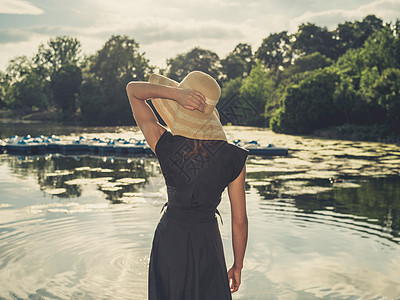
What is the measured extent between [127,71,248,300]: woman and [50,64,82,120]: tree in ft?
217

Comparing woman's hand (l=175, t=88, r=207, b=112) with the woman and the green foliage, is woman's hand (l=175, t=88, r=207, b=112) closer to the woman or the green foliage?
the woman

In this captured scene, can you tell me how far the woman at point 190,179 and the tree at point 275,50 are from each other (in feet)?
232

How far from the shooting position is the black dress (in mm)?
2016

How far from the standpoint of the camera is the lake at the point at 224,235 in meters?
5.04

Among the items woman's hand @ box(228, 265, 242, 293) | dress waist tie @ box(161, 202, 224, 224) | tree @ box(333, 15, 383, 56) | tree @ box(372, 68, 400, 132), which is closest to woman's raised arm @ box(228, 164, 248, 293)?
woman's hand @ box(228, 265, 242, 293)

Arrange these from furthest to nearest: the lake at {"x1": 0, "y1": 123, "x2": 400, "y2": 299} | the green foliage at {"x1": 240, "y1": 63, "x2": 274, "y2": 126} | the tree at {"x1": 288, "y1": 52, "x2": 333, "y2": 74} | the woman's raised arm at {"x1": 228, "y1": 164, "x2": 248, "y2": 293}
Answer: the green foliage at {"x1": 240, "y1": 63, "x2": 274, "y2": 126}
the tree at {"x1": 288, "y1": 52, "x2": 333, "y2": 74}
the lake at {"x1": 0, "y1": 123, "x2": 400, "y2": 299}
the woman's raised arm at {"x1": 228, "y1": 164, "x2": 248, "y2": 293}

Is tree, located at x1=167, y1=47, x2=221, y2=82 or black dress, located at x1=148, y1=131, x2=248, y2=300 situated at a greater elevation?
tree, located at x1=167, y1=47, x2=221, y2=82

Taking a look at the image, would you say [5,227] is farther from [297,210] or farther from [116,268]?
[297,210]

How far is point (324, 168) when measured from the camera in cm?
1509

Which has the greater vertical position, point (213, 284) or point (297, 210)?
point (213, 284)

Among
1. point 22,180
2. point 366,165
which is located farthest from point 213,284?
point 366,165

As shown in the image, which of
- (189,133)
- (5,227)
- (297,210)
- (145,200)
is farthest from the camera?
(145,200)

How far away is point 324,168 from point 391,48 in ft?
75.6

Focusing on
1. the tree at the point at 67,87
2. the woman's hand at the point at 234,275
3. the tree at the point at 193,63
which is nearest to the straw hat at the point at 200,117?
the woman's hand at the point at 234,275
